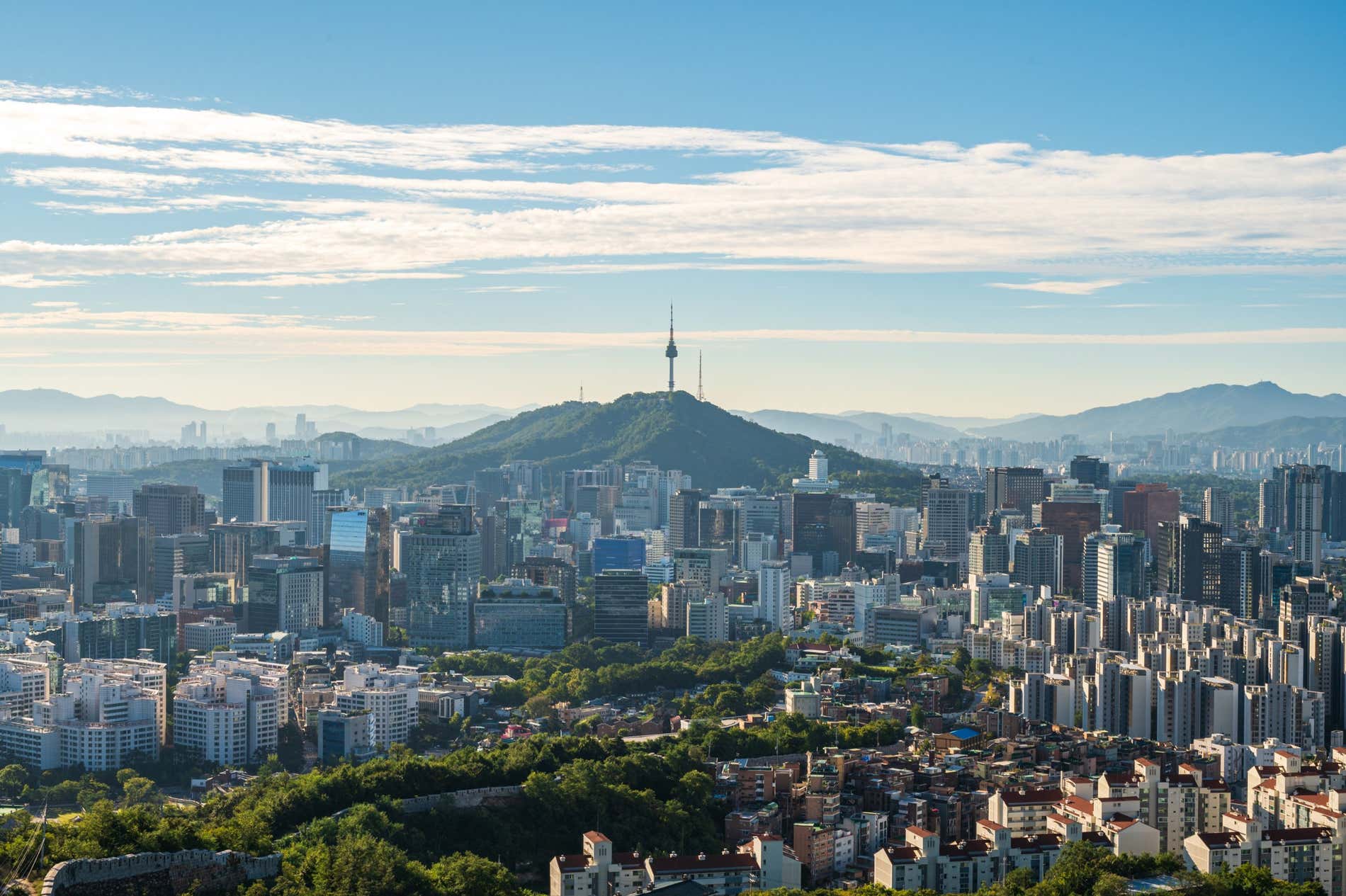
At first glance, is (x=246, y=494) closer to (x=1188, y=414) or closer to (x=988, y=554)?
(x=988, y=554)

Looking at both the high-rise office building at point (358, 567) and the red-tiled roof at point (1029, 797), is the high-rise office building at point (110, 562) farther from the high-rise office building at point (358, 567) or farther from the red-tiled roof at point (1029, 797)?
the red-tiled roof at point (1029, 797)

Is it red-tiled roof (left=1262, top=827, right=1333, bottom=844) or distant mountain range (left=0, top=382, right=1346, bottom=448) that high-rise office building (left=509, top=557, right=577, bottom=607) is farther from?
distant mountain range (left=0, top=382, right=1346, bottom=448)

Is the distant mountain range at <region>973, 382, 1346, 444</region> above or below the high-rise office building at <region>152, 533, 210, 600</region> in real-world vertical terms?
above

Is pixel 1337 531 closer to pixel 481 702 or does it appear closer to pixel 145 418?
pixel 481 702

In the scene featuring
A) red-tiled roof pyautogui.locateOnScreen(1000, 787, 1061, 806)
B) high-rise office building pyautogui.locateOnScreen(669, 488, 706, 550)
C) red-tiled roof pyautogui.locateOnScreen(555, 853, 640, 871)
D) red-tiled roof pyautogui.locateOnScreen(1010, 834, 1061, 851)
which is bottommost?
red-tiled roof pyautogui.locateOnScreen(1010, 834, 1061, 851)

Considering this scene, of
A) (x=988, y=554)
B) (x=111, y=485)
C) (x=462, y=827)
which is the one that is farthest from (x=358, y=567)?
(x=111, y=485)

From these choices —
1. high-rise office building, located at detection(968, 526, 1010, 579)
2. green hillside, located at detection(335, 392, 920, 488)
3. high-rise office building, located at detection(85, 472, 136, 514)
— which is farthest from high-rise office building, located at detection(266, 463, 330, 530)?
high-rise office building, located at detection(968, 526, 1010, 579)

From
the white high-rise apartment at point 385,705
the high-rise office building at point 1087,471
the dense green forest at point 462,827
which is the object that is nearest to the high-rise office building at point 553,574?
the white high-rise apartment at point 385,705

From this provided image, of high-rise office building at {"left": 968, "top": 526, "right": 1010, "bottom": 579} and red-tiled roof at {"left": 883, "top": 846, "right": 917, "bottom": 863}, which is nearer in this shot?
red-tiled roof at {"left": 883, "top": 846, "right": 917, "bottom": 863}
